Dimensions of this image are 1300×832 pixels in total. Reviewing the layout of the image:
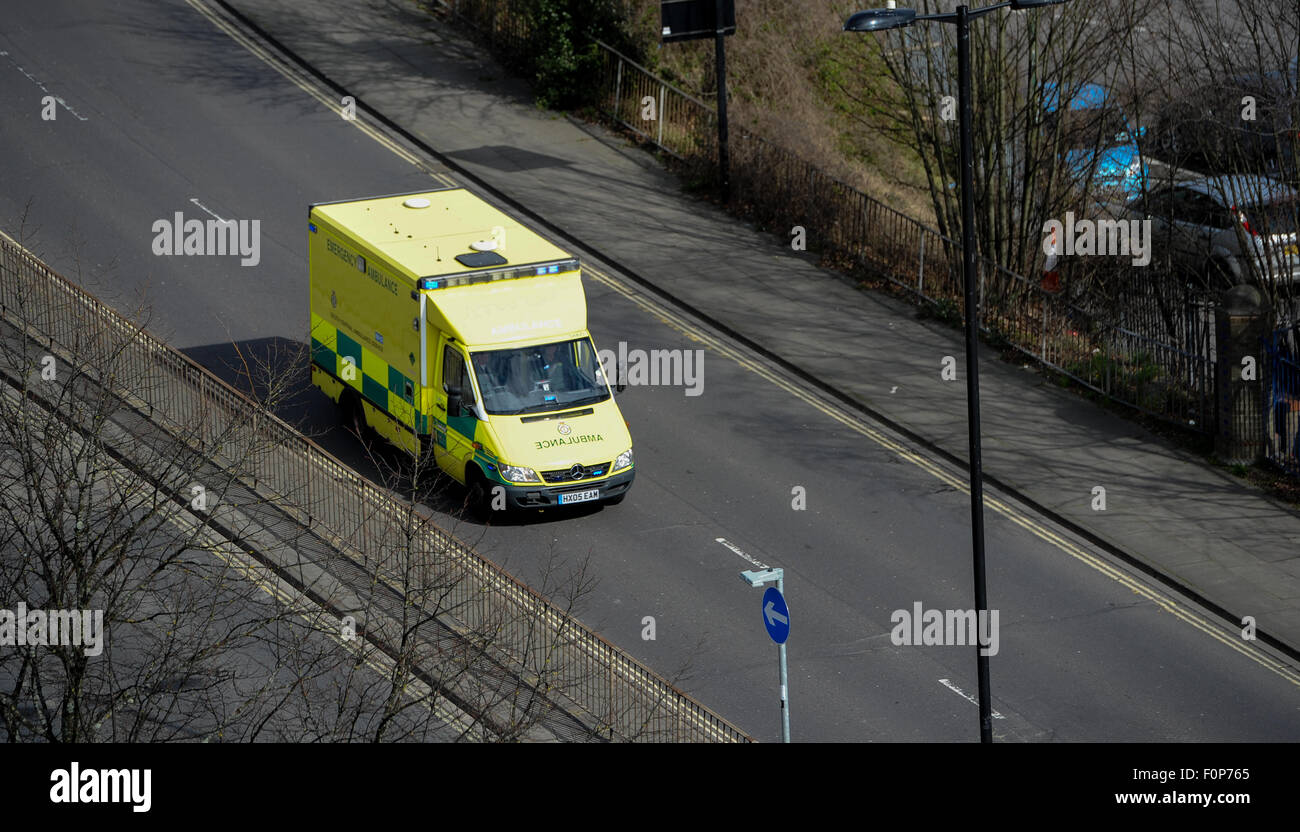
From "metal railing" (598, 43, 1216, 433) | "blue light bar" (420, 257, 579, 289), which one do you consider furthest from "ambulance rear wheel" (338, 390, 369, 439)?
"metal railing" (598, 43, 1216, 433)

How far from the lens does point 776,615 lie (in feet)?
50.8

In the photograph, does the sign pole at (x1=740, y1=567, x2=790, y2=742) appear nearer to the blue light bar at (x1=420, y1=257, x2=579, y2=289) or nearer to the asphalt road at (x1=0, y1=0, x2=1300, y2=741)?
the asphalt road at (x1=0, y1=0, x2=1300, y2=741)

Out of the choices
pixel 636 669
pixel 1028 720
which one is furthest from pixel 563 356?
pixel 1028 720

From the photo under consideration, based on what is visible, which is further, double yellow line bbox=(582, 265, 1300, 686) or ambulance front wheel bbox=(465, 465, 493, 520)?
ambulance front wheel bbox=(465, 465, 493, 520)

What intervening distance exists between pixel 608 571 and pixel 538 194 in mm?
12122

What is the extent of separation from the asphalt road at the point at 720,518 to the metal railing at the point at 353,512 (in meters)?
1.42

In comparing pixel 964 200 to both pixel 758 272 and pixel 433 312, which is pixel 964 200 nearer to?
pixel 433 312

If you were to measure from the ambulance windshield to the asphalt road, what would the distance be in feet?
4.91

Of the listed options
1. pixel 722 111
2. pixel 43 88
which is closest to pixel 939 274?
pixel 722 111

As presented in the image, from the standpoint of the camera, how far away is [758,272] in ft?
94.8

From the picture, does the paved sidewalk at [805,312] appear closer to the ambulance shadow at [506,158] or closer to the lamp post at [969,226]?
the ambulance shadow at [506,158]

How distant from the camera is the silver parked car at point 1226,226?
82.2ft

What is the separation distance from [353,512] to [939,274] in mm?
12734

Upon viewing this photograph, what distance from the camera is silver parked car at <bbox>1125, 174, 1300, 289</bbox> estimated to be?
2506cm
